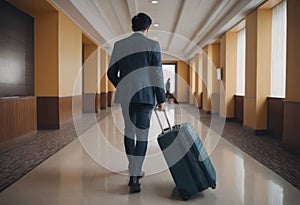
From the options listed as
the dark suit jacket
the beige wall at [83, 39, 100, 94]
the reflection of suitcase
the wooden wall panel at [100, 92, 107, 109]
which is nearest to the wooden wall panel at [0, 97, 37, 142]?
the dark suit jacket

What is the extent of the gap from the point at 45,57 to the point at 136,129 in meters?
4.62

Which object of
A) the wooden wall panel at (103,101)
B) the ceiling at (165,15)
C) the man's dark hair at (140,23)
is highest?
the ceiling at (165,15)

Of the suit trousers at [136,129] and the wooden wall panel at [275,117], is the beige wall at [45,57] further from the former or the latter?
the wooden wall panel at [275,117]

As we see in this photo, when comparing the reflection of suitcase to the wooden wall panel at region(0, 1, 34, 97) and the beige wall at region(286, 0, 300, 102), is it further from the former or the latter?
the wooden wall panel at region(0, 1, 34, 97)

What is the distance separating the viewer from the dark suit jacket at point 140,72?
8.41ft

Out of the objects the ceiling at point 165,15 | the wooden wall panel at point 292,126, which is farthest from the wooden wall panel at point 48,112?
the wooden wall panel at point 292,126

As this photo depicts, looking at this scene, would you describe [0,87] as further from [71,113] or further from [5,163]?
[71,113]

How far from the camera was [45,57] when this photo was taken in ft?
21.4

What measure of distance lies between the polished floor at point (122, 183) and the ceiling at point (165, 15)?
3.42 metres

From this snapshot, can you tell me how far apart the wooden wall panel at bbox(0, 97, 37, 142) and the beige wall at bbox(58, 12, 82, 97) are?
1483mm

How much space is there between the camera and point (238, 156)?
3.92 metres

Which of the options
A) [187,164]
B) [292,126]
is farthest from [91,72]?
[187,164]

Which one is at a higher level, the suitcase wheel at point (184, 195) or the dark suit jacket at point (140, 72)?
the dark suit jacket at point (140, 72)

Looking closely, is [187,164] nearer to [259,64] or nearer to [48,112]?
[259,64]
